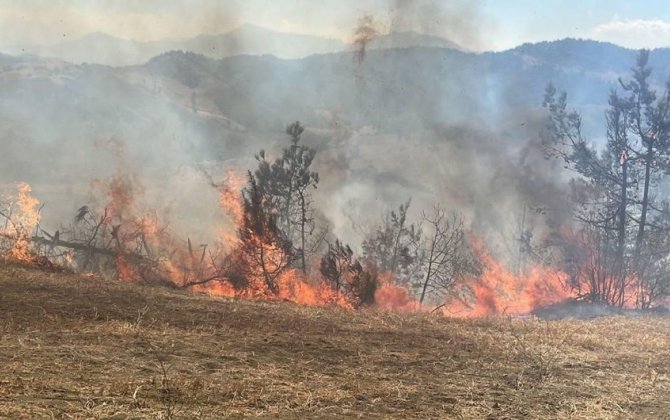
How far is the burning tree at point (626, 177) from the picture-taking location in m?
28.2

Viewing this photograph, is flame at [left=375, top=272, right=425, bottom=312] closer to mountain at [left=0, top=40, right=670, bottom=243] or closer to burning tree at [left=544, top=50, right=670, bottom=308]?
burning tree at [left=544, top=50, right=670, bottom=308]

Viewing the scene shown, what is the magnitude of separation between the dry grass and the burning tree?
45.3ft

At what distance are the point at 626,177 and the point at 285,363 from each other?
2581 centimetres

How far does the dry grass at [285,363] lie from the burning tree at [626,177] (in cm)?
1382

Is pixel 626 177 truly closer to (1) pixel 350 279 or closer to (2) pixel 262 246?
(1) pixel 350 279

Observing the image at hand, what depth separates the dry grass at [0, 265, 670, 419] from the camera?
7.14 meters

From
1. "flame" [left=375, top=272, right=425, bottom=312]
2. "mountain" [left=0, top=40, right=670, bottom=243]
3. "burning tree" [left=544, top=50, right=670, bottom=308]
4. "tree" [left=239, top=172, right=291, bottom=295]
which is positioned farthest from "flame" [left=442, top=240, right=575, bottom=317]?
"mountain" [left=0, top=40, right=670, bottom=243]

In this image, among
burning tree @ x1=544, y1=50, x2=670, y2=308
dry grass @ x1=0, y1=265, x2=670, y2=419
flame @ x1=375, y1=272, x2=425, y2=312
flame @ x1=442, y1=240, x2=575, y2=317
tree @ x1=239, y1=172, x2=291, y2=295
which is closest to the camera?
dry grass @ x1=0, y1=265, x2=670, y2=419

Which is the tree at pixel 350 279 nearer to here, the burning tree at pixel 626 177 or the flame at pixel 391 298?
the flame at pixel 391 298

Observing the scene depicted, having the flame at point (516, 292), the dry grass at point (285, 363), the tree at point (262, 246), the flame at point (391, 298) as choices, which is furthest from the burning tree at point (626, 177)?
the tree at point (262, 246)

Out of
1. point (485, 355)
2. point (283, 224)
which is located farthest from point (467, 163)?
point (485, 355)

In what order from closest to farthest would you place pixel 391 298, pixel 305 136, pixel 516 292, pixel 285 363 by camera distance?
1. pixel 285 363
2. pixel 391 298
3. pixel 516 292
4. pixel 305 136

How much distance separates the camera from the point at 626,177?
98.0 feet

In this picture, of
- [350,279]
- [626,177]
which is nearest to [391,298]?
[350,279]
